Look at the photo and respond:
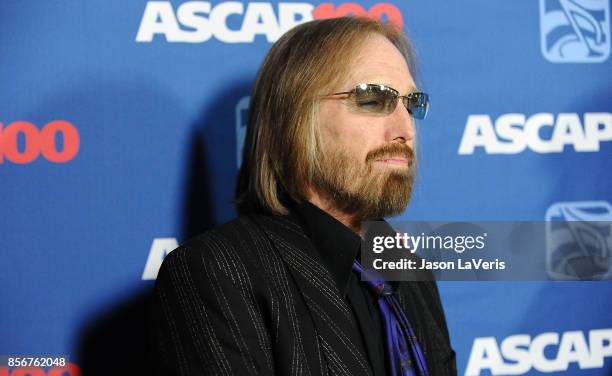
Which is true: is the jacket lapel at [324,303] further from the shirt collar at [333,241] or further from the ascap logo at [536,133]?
the ascap logo at [536,133]

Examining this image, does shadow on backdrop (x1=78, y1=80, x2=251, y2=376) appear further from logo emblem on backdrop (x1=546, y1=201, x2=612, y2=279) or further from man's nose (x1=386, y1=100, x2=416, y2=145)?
logo emblem on backdrop (x1=546, y1=201, x2=612, y2=279)

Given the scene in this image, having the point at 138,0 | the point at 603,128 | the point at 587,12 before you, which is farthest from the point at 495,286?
the point at 138,0

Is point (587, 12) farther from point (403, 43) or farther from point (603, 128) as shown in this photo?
point (403, 43)

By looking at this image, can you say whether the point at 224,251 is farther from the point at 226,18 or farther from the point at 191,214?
the point at 226,18

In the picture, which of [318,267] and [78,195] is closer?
[318,267]

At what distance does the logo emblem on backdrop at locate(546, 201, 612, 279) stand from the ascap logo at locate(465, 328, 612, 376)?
0.54 feet

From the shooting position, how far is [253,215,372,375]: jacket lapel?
117 centimetres

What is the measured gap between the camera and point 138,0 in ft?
5.26

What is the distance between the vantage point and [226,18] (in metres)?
1.66

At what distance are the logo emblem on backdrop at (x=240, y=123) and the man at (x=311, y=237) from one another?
173 mm

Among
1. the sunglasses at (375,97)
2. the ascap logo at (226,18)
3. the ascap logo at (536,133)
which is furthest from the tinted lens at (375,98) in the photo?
the ascap logo at (536,133)

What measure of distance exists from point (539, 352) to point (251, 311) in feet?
3.29

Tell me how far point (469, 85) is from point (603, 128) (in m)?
0.40

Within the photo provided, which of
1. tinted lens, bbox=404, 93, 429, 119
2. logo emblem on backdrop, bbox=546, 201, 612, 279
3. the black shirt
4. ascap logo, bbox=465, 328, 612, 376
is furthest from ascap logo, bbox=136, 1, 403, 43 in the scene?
ascap logo, bbox=465, 328, 612, 376
